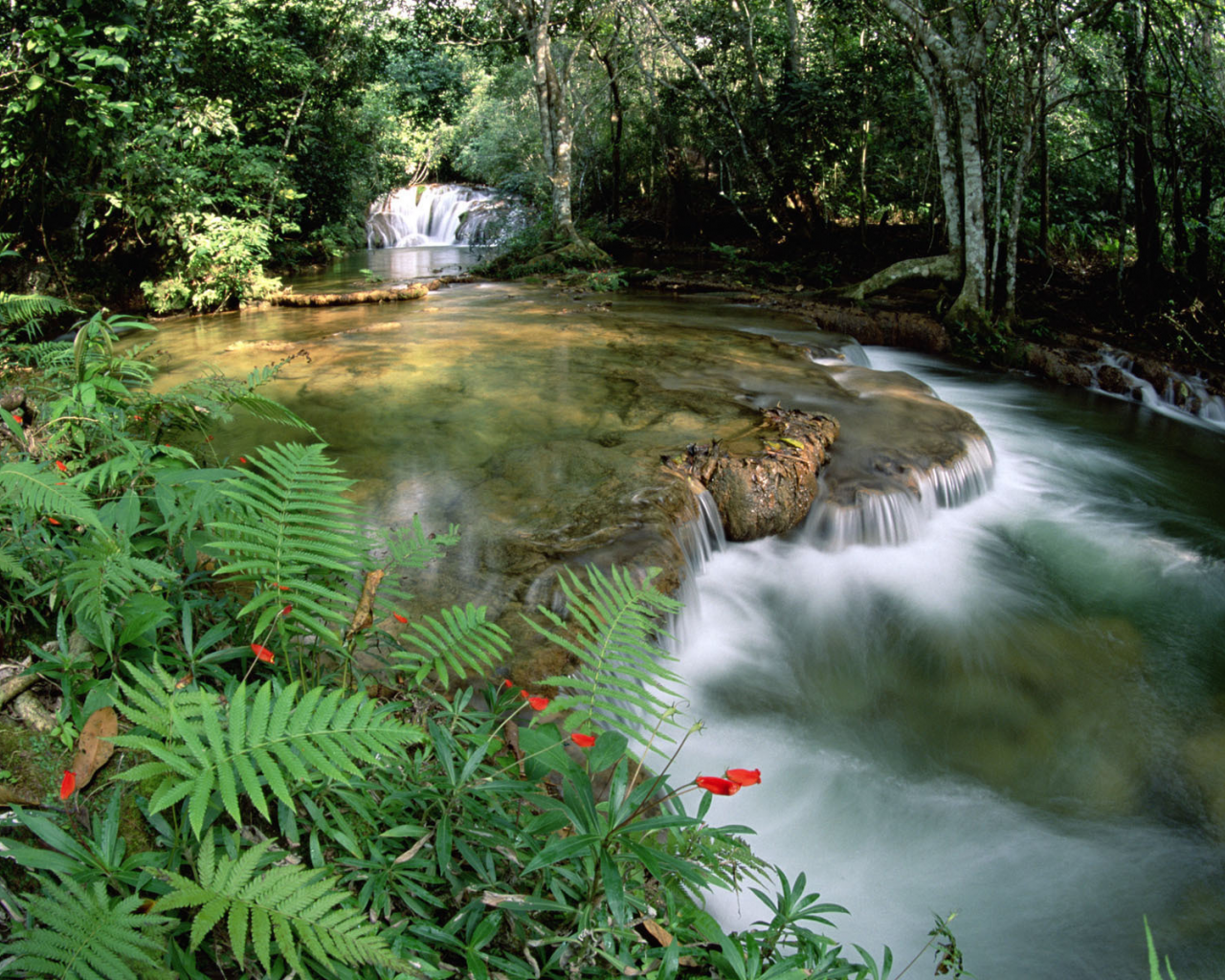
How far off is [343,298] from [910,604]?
989 cm

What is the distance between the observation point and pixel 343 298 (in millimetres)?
11625

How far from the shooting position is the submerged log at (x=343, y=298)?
11.6 m

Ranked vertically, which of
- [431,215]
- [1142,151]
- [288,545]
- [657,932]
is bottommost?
[657,932]

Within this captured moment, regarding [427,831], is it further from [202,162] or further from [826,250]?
[826,250]

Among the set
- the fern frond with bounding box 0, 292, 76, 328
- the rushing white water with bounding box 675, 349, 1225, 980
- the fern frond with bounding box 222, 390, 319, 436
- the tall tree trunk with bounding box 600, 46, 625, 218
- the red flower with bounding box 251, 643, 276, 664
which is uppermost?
the tall tree trunk with bounding box 600, 46, 625, 218

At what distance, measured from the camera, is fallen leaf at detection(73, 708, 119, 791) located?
170 centimetres

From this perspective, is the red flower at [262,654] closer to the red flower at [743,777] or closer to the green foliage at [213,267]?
the red flower at [743,777]

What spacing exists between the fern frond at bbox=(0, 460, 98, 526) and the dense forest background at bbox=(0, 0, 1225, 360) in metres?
6.55

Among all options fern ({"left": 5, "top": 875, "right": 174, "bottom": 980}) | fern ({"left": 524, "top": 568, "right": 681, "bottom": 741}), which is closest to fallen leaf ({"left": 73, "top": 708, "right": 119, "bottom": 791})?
fern ({"left": 5, "top": 875, "right": 174, "bottom": 980})

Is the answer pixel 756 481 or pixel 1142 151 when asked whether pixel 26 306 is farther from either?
pixel 1142 151

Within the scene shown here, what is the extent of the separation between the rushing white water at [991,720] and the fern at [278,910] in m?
1.65

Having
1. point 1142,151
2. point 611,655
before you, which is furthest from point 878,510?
point 1142,151

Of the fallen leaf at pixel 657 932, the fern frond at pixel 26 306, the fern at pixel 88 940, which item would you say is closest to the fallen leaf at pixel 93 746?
the fern at pixel 88 940

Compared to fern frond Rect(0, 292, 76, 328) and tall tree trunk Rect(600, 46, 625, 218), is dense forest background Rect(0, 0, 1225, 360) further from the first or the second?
fern frond Rect(0, 292, 76, 328)
